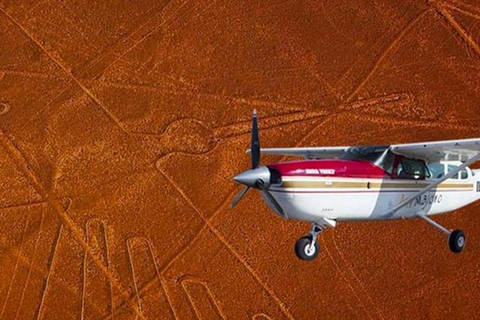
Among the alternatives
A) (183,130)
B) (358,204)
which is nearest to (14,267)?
(183,130)

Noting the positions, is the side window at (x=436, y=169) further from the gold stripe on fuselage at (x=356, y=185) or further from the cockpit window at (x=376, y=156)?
the cockpit window at (x=376, y=156)

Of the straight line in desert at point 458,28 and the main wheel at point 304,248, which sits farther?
the straight line in desert at point 458,28

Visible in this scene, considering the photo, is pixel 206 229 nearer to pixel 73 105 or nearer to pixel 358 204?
pixel 73 105

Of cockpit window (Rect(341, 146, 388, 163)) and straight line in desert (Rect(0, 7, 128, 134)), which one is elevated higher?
straight line in desert (Rect(0, 7, 128, 134))

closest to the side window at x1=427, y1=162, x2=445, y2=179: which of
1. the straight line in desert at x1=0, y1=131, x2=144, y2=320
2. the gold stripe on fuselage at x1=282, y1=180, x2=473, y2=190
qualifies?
the gold stripe on fuselage at x1=282, y1=180, x2=473, y2=190

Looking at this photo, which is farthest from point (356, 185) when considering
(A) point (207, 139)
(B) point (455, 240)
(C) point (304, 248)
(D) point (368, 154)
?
(A) point (207, 139)

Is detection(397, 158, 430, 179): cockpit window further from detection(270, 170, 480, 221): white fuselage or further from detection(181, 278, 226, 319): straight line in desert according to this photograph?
detection(181, 278, 226, 319): straight line in desert

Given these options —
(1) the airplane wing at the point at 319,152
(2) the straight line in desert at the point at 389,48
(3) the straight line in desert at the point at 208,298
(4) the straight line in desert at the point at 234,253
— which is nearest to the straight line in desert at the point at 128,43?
(4) the straight line in desert at the point at 234,253

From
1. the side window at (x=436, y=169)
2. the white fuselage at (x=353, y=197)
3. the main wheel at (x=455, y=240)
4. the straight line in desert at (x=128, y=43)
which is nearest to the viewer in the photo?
the white fuselage at (x=353, y=197)
